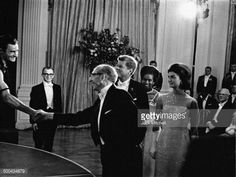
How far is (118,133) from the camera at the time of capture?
6.69 ft

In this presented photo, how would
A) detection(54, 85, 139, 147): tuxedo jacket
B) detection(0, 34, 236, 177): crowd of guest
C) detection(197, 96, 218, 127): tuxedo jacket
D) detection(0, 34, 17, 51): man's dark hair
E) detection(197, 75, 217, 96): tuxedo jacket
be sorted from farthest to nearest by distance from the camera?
detection(197, 75, 217, 96): tuxedo jacket, detection(197, 96, 218, 127): tuxedo jacket, detection(0, 34, 17, 51): man's dark hair, detection(54, 85, 139, 147): tuxedo jacket, detection(0, 34, 236, 177): crowd of guest

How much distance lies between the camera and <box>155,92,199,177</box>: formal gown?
2.48 meters

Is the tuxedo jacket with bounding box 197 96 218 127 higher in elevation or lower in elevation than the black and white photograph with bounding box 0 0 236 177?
lower

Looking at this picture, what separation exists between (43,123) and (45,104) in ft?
0.74

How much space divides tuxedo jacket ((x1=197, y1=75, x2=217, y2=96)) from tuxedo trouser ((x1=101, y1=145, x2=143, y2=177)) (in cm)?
381

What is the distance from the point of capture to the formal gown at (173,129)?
2479 millimetres

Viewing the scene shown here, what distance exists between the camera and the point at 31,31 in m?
5.51

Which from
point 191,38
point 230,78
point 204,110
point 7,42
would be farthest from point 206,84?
point 7,42

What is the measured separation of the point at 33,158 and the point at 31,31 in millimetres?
4048

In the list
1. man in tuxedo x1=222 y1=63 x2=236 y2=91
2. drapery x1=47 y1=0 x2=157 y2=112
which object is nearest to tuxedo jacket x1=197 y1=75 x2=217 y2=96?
man in tuxedo x1=222 y1=63 x2=236 y2=91

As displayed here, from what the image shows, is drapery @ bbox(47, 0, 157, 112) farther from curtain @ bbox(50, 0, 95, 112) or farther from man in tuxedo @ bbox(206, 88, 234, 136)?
man in tuxedo @ bbox(206, 88, 234, 136)

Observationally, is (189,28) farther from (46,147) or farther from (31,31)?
(46,147)

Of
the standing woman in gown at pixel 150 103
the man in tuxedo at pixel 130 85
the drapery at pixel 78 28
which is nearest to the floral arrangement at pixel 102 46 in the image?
the drapery at pixel 78 28

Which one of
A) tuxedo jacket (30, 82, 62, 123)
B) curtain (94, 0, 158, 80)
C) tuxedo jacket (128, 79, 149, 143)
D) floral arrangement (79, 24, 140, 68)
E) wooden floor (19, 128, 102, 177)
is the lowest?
wooden floor (19, 128, 102, 177)
